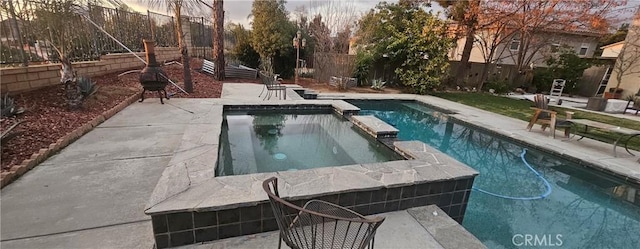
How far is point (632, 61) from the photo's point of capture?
10.3 meters

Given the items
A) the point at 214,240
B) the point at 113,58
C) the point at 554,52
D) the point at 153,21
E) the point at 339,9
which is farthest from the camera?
the point at 554,52

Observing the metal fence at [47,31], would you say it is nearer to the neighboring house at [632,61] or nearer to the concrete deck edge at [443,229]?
the concrete deck edge at [443,229]

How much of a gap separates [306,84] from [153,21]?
629 centimetres

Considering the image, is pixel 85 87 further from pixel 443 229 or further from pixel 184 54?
pixel 443 229

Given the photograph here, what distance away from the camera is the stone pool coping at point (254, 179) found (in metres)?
1.86

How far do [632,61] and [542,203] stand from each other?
12622mm

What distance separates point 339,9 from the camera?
12406 millimetres

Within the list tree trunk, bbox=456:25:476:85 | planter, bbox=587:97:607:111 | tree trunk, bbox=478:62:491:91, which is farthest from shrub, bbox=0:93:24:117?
tree trunk, bbox=478:62:491:91

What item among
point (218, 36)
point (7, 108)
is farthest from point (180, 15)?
point (7, 108)

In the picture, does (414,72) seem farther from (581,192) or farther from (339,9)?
(581,192)

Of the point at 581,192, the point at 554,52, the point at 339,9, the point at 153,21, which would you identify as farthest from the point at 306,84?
the point at 554,52

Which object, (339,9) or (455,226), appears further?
(339,9)

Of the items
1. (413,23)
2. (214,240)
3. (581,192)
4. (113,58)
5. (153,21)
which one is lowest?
(581,192)

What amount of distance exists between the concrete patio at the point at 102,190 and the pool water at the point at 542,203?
1.65 feet
